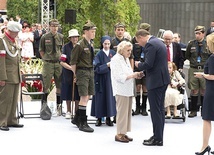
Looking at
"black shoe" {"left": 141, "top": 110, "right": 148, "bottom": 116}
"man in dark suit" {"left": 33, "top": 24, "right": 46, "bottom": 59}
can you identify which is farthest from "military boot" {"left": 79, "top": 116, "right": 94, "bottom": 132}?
"man in dark suit" {"left": 33, "top": 24, "right": 46, "bottom": 59}

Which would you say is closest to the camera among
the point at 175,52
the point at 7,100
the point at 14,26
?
the point at 14,26

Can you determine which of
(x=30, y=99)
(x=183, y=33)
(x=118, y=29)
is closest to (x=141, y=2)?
(x=183, y=33)

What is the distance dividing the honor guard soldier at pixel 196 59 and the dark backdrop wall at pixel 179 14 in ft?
50.1

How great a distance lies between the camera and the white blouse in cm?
1052

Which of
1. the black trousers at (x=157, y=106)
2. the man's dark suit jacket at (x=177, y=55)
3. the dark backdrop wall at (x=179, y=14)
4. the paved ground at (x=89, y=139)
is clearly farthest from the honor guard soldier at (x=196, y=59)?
the dark backdrop wall at (x=179, y=14)

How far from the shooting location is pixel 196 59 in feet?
43.7

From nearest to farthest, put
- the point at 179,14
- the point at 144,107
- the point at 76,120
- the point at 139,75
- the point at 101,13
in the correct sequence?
the point at 139,75 → the point at 76,120 → the point at 144,107 → the point at 101,13 → the point at 179,14

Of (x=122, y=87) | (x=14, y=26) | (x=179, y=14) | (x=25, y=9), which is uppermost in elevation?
(x=25, y=9)

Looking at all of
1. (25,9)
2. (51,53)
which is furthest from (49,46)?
(25,9)

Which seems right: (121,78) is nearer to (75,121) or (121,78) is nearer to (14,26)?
(75,121)

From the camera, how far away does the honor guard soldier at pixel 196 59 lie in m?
13.2

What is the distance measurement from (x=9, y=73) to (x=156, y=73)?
2.87 meters

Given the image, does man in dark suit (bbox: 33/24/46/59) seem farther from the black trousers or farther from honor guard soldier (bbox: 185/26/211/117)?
the black trousers

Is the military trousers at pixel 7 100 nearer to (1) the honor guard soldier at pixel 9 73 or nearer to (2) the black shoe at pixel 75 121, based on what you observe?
(1) the honor guard soldier at pixel 9 73
